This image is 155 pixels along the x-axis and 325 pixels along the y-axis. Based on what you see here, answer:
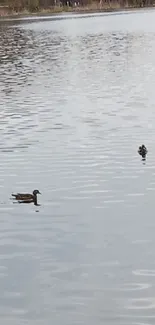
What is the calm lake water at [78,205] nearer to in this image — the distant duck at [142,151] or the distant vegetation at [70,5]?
the distant duck at [142,151]

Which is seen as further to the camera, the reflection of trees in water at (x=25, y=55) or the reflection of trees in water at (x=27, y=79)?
the reflection of trees in water at (x=25, y=55)

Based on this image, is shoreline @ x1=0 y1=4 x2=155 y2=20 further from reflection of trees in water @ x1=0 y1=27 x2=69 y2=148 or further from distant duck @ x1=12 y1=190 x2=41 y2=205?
distant duck @ x1=12 y1=190 x2=41 y2=205

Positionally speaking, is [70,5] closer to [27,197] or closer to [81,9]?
[81,9]

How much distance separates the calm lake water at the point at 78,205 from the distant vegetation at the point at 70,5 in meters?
71.0

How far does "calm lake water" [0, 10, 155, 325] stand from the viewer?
803 cm

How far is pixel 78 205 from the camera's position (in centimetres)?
1141

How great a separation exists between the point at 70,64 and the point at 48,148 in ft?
62.7

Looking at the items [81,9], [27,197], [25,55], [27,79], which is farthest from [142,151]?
[81,9]

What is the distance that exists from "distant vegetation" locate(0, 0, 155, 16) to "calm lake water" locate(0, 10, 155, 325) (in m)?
71.0

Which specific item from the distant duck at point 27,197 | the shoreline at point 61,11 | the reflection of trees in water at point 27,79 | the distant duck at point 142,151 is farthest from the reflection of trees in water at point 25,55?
the shoreline at point 61,11

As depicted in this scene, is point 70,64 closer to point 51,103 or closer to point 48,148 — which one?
point 51,103

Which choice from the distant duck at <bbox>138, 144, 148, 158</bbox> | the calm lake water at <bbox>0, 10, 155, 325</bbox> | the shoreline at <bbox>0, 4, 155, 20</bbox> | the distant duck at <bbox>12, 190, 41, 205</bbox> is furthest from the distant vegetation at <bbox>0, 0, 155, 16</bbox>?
the distant duck at <bbox>12, 190, 41, 205</bbox>

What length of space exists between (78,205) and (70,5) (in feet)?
328

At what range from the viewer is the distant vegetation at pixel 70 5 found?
95500 millimetres
